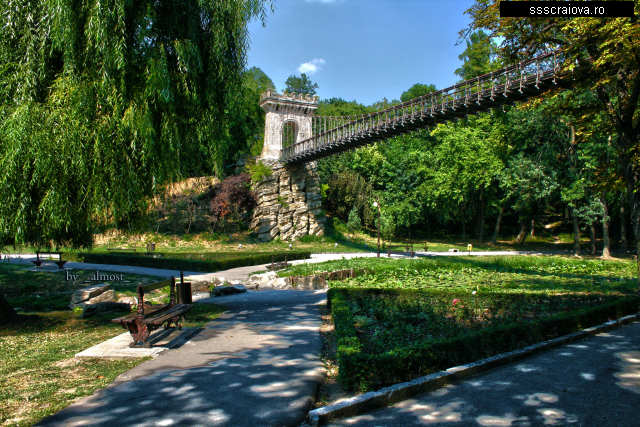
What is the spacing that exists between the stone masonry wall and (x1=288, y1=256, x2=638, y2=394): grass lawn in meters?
19.8

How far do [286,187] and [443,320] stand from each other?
90.0ft

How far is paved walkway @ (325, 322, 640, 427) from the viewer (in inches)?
133

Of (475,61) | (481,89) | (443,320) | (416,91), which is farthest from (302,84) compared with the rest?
(443,320)

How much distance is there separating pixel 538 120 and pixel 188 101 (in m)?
22.9

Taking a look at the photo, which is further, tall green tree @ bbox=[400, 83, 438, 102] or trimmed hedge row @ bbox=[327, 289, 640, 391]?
tall green tree @ bbox=[400, 83, 438, 102]

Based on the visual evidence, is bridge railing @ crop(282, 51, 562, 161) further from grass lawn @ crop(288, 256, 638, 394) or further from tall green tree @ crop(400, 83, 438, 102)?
tall green tree @ crop(400, 83, 438, 102)

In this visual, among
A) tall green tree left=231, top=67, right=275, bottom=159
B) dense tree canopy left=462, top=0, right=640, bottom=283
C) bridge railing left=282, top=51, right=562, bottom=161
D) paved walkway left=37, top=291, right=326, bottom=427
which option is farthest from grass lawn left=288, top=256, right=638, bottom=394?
tall green tree left=231, top=67, right=275, bottom=159

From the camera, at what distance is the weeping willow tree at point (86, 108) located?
5.96 metres

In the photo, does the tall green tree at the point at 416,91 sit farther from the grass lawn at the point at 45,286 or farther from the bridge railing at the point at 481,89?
the grass lawn at the point at 45,286

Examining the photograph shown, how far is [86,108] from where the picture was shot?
6203 mm

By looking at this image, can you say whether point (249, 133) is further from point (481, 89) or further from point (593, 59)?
point (593, 59)

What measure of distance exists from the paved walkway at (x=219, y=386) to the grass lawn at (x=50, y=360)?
22cm

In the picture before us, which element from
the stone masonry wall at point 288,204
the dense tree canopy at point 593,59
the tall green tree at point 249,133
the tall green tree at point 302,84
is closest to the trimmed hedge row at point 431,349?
the dense tree canopy at point 593,59

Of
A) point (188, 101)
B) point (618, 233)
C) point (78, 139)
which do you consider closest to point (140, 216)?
point (78, 139)
